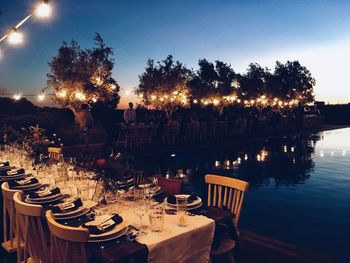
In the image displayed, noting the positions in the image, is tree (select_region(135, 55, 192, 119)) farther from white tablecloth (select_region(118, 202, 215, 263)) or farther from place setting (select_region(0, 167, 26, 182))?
white tablecloth (select_region(118, 202, 215, 263))

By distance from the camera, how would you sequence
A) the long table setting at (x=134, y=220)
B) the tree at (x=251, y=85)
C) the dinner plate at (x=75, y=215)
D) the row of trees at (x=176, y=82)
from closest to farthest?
1. the long table setting at (x=134, y=220)
2. the dinner plate at (x=75, y=215)
3. the row of trees at (x=176, y=82)
4. the tree at (x=251, y=85)

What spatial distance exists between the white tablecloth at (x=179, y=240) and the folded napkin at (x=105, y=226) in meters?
0.15

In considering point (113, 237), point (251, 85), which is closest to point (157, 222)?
point (113, 237)

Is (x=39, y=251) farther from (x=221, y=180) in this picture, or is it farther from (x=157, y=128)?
(x=157, y=128)

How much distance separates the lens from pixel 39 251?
7.70 ft

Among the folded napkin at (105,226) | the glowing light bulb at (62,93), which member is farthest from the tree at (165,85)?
the folded napkin at (105,226)

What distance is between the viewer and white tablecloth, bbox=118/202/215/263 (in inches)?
80.6

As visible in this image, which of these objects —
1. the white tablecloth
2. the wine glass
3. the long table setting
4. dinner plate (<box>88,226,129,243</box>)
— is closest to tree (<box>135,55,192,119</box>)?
the long table setting

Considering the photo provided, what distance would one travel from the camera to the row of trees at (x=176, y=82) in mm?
14695

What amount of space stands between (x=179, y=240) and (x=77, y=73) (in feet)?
45.3

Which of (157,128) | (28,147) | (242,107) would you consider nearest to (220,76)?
(242,107)

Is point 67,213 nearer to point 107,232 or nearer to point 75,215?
point 75,215

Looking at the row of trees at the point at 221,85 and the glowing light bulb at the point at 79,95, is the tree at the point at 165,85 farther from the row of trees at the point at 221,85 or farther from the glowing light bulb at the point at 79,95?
the glowing light bulb at the point at 79,95

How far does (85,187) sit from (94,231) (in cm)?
94
